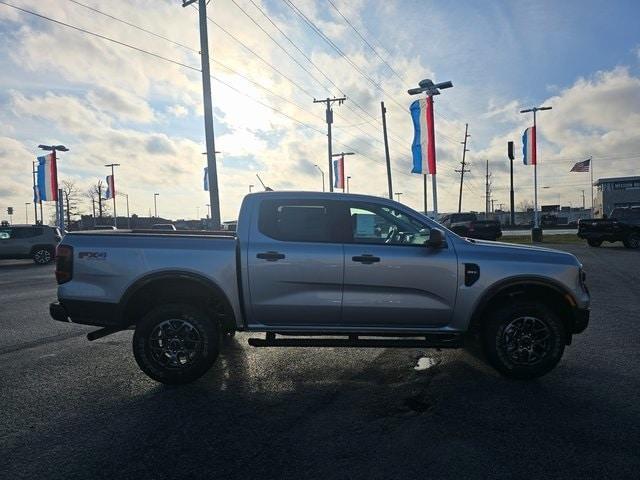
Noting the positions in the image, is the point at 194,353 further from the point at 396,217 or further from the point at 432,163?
the point at 432,163

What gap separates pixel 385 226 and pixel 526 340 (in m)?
1.86

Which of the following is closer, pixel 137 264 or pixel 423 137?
pixel 137 264

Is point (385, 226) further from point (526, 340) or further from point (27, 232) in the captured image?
point (27, 232)

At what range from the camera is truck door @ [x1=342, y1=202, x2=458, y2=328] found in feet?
15.3

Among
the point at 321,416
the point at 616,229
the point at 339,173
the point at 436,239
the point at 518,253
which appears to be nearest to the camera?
the point at 321,416

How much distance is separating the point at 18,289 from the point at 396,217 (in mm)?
11600

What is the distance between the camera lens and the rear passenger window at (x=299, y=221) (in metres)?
4.79

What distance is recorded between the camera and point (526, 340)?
15.6 feet

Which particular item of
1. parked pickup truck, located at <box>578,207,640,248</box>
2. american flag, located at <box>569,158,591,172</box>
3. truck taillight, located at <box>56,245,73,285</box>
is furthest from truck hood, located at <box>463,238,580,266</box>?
american flag, located at <box>569,158,591,172</box>

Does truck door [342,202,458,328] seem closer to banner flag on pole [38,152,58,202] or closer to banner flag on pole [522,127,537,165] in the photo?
banner flag on pole [522,127,537,165]

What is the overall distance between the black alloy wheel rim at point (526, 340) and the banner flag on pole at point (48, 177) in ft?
120

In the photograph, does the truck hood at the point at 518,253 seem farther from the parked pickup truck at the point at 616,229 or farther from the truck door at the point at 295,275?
the parked pickup truck at the point at 616,229

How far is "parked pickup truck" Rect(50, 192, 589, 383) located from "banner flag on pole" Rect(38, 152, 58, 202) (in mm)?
34354

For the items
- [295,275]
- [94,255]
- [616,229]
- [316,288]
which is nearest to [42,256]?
[94,255]
